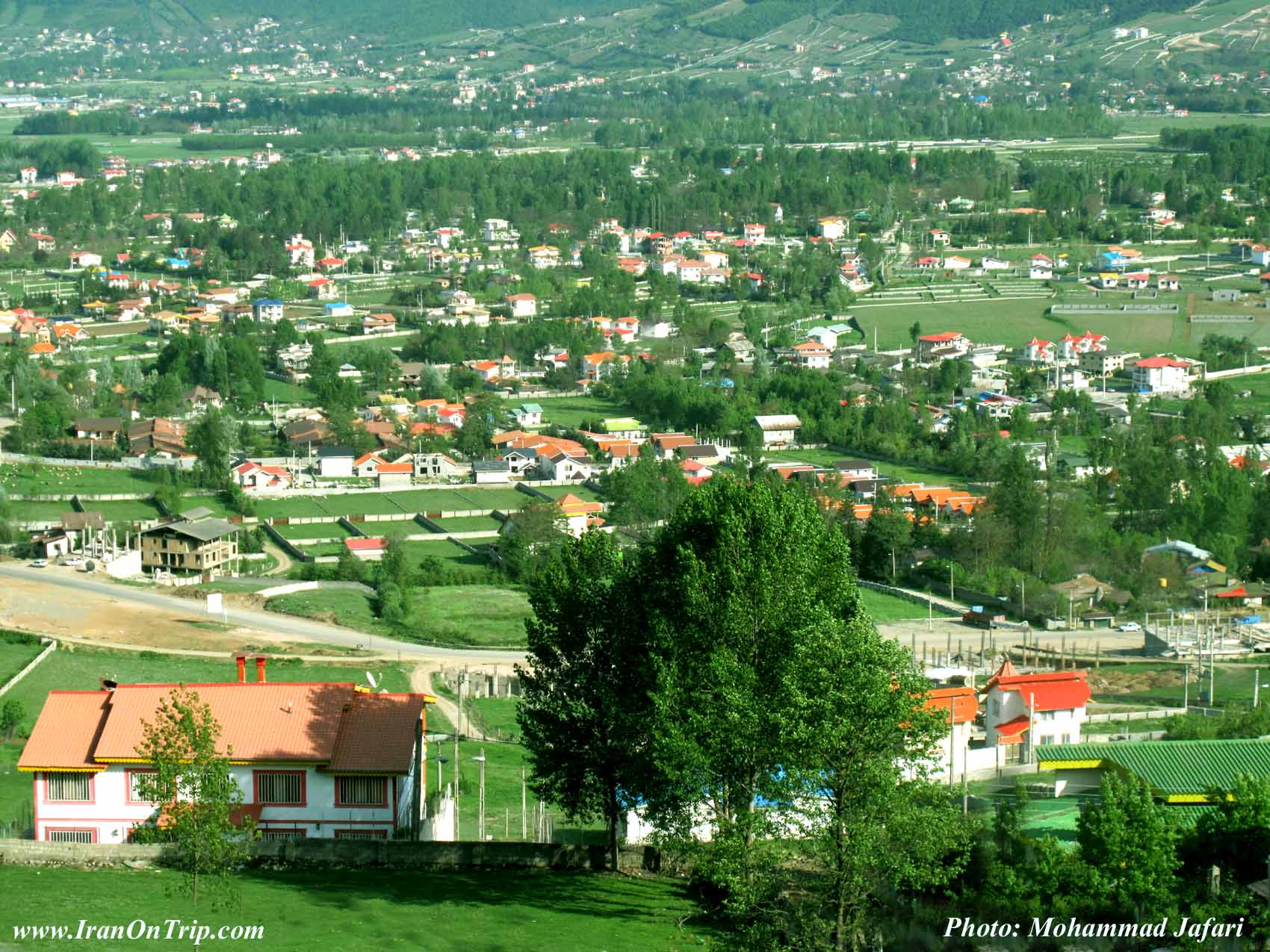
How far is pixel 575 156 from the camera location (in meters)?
69.6

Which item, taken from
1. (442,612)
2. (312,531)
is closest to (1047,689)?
(442,612)

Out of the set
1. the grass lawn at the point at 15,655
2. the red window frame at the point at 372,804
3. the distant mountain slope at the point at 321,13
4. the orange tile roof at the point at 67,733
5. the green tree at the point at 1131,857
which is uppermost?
the distant mountain slope at the point at 321,13

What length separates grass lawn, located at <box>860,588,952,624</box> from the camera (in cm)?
2145

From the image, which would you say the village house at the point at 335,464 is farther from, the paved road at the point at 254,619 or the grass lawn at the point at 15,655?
the grass lawn at the point at 15,655

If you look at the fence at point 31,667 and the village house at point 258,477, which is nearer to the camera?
the fence at point 31,667

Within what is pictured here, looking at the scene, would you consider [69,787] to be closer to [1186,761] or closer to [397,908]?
[397,908]

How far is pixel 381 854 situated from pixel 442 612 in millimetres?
11462

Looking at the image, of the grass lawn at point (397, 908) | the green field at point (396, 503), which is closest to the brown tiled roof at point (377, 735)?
the grass lawn at point (397, 908)

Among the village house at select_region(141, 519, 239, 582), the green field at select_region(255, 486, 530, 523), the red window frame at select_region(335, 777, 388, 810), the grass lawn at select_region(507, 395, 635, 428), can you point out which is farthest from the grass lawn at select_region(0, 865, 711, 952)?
the grass lawn at select_region(507, 395, 635, 428)

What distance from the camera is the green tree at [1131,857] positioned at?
328 inches

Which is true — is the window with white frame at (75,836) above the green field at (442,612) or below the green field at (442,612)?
above

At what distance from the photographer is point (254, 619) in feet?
67.4

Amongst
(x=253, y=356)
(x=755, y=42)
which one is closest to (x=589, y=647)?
(x=253, y=356)

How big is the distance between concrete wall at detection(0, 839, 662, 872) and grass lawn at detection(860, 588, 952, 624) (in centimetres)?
1109
